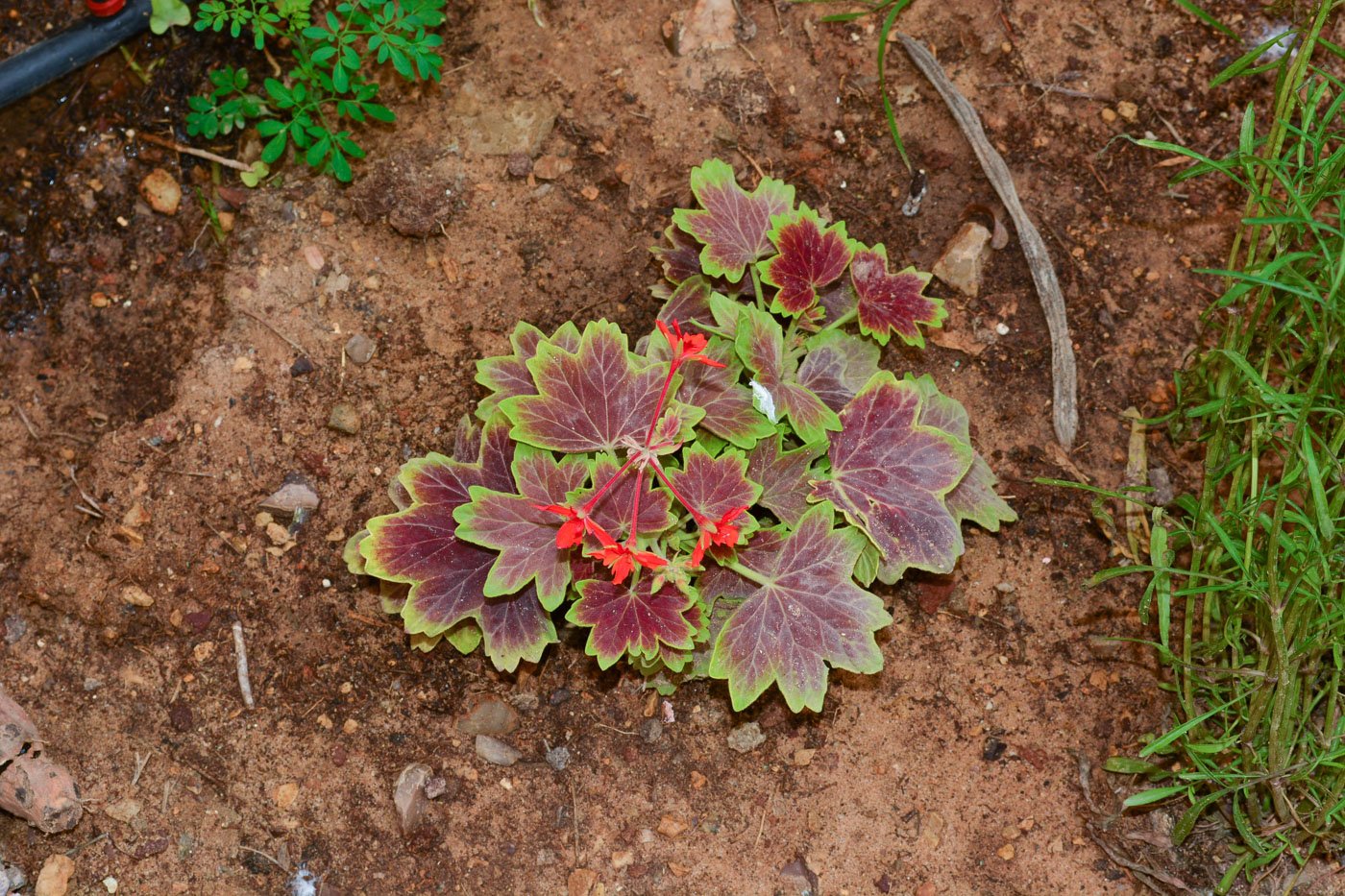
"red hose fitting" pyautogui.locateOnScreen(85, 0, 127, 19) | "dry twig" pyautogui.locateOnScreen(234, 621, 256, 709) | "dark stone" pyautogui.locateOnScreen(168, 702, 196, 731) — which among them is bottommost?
→ "dark stone" pyautogui.locateOnScreen(168, 702, 196, 731)

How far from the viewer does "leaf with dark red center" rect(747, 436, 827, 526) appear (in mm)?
2250

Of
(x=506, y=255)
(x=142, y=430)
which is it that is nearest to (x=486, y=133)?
(x=506, y=255)

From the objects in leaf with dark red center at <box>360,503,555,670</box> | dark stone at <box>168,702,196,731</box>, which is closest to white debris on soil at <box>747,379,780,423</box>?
leaf with dark red center at <box>360,503,555,670</box>

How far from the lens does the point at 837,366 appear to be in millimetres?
2424

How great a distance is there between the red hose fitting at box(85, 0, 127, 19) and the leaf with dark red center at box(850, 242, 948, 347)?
7.22 feet

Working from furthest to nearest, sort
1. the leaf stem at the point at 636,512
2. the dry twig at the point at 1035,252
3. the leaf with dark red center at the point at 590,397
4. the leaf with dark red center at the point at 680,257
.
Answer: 1. the dry twig at the point at 1035,252
2. the leaf with dark red center at the point at 680,257
3. the leaf with dark red center at the point at 590,397
4. the leaf stem at the point at 636,512

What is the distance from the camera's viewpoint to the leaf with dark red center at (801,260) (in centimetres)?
229

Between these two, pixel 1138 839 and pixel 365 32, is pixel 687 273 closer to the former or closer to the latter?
pixel 365 32

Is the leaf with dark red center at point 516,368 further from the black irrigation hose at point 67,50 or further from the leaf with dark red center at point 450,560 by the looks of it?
the black irrigation hose at point 67,50

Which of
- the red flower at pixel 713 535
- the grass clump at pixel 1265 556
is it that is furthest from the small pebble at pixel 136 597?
the grass clump at pixel 1265 556

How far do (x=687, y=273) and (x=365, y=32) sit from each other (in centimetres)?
104

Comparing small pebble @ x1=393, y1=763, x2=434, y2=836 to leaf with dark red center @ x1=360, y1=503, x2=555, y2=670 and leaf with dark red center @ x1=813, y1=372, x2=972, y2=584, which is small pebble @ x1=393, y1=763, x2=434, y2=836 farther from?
leaf with dark red center @ x1=813, y1=372, x2=972, y2=584

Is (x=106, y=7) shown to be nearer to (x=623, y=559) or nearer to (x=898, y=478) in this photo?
(x=623, y=559)

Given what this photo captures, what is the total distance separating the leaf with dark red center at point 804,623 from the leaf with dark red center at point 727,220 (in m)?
0.65
